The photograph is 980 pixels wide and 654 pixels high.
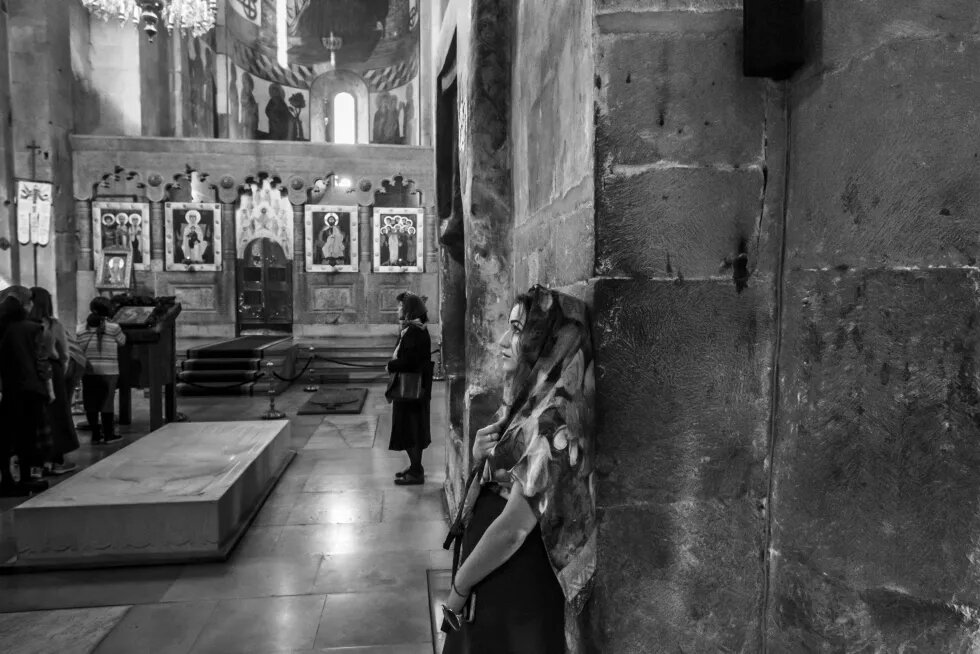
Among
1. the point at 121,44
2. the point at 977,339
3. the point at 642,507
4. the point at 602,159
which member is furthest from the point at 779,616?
the point at 121,44

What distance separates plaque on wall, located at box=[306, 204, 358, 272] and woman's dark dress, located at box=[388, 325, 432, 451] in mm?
11585

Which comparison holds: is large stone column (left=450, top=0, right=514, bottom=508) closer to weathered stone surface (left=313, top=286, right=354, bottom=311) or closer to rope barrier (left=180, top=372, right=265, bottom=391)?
rope barrier (left=180, top=372, right=265, bottom=391)

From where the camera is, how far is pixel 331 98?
24.1m

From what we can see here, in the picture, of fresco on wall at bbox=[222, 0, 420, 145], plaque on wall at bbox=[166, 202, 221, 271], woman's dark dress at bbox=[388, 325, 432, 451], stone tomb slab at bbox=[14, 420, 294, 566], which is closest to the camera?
stone tomb slab at bbox=[14, 420, 294, 566]

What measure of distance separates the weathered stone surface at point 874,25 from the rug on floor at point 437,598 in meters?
2.92

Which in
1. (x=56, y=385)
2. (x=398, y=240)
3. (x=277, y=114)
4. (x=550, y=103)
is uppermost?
(x=277, y=114)

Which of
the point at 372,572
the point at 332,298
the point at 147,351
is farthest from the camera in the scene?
the point at 332,298

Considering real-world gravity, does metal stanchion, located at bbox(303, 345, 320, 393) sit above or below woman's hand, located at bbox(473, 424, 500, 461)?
below

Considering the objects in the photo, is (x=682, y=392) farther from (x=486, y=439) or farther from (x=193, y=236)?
(x=193, y=236)

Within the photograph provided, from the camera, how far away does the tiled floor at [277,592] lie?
10.3ft

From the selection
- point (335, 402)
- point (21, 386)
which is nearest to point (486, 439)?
point (21, 386)

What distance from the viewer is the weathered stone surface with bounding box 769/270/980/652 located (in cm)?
158

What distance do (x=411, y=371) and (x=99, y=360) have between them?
4319 millimetres

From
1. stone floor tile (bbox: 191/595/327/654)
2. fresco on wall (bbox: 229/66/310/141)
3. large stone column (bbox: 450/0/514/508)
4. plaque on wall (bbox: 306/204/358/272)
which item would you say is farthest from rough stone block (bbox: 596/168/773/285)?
fresco on wall (bbox: 229/66/310/141)
